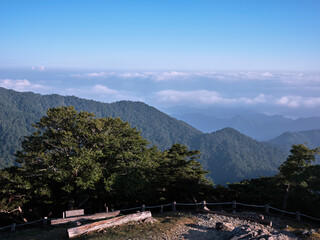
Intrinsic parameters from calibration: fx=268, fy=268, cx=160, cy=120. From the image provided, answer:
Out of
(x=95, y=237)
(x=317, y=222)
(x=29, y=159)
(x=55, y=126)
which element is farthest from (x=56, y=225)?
(x=317, y=222)

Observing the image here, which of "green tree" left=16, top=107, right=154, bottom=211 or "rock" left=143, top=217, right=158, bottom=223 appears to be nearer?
"rock" left=143, top=217, right=158, bottom=223

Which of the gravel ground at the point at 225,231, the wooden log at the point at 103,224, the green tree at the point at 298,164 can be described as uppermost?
the green tree at the point at 298,164

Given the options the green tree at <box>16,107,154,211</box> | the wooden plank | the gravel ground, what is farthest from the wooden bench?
the gravel ground

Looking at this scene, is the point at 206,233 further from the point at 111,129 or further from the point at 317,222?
the point at 111,129

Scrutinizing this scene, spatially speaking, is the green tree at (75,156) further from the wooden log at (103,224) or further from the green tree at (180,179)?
the wooden log at (103,224)

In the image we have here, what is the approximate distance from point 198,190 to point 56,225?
53.0ft

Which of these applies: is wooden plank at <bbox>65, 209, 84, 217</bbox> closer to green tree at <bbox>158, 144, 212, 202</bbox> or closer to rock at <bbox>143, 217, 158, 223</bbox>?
rock at <bbox>143, 217, 158, 223</bbox>

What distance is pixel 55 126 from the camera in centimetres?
2912

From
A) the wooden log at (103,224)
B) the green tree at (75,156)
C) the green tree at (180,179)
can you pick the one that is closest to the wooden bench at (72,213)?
the green tree at (75,156)

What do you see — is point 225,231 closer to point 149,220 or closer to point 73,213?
point 149,220

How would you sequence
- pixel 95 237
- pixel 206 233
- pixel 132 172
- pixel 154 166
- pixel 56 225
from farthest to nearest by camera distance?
pixel 154 166
pixel 132 172
pixel 56 225
pixel 206 233
pixel 95 237

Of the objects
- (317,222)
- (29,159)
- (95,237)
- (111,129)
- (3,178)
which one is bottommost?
(317,222)

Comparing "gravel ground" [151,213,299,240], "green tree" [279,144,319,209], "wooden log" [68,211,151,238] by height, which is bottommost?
"gravel ground" [151,213,299,240]

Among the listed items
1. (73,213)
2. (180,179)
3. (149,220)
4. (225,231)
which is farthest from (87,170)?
(225,231)
